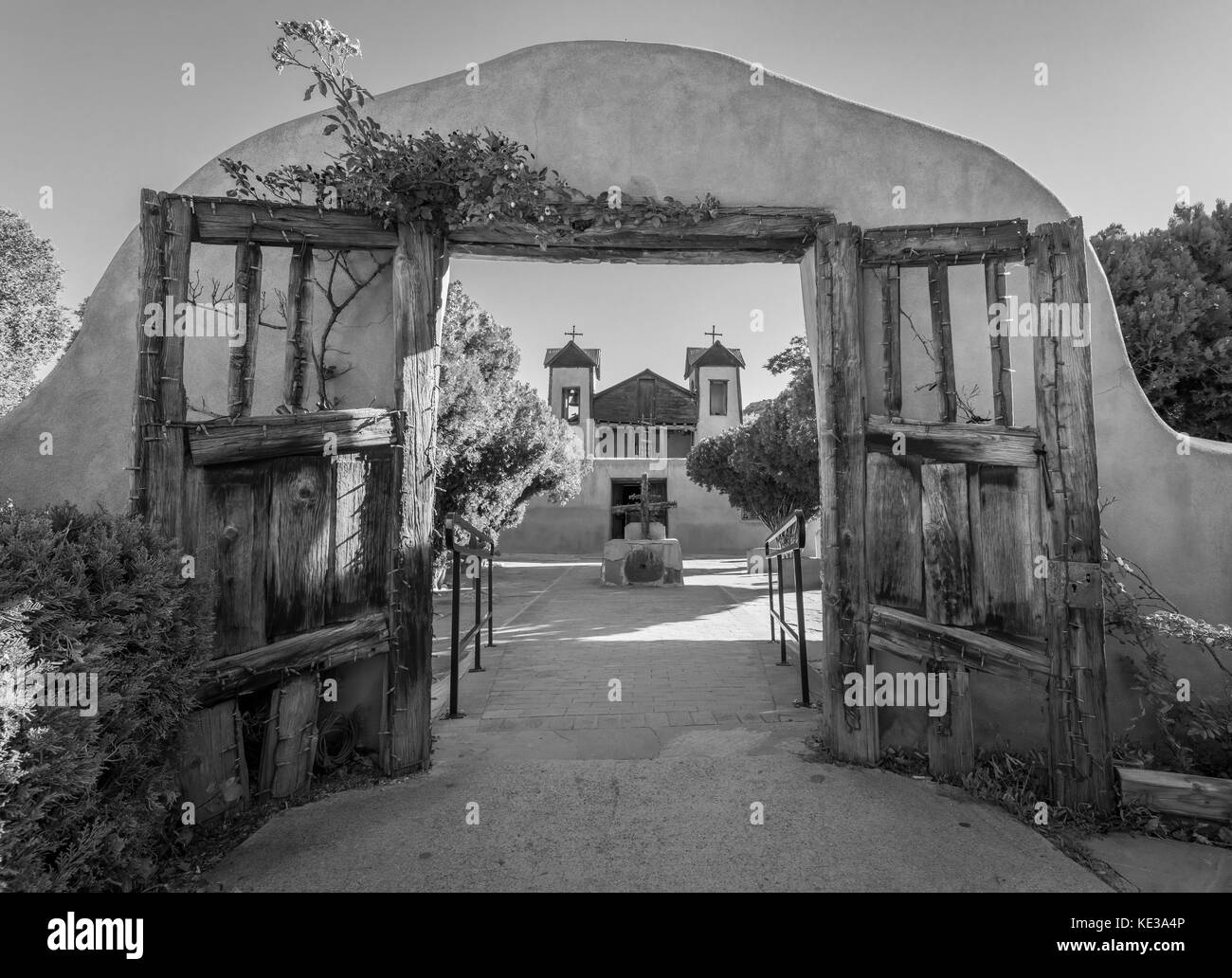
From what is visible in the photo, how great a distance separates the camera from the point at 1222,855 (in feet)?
9.02

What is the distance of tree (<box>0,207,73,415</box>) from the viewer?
16.7 m

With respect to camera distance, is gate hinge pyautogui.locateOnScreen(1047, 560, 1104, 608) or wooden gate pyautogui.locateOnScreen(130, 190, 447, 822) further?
gate hinge pyautogui.locateOnScreen(1047, 560, 1104, 608)

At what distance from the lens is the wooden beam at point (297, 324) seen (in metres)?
3.27

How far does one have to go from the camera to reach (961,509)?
3.36m

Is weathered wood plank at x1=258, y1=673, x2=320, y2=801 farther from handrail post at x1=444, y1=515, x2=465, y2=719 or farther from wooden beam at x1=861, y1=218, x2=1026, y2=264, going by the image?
wooden beam at x1=861, y1=218, x2=1026, y2=264

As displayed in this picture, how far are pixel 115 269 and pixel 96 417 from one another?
30.7 inches

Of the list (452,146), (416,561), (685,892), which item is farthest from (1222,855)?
(452,146)

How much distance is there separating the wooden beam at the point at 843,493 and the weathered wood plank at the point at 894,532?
68 millimetres

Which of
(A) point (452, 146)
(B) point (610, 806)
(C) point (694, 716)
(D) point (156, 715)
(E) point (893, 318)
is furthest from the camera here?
(C) point (694, 716)

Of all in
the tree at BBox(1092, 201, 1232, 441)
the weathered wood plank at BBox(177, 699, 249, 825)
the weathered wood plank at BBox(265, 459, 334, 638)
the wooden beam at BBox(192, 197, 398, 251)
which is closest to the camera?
the weathered wood plank at BBox(177, 699, 249, 825)

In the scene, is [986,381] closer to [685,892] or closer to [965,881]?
[965,881]

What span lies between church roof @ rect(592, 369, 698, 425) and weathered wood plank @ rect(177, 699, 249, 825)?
83.9ft

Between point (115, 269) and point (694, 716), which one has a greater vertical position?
point (115, 269)

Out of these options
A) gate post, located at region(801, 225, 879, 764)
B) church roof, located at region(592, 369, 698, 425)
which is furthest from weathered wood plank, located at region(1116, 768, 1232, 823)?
church roof, located at region(592, 369, 698, 425)
